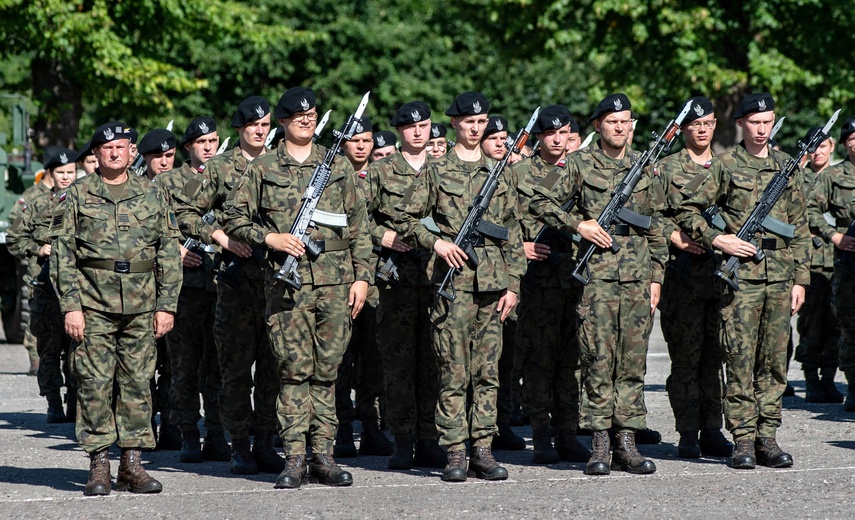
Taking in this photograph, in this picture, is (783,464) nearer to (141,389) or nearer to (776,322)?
(776,322)

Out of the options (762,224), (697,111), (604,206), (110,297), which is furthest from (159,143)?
(762,224)

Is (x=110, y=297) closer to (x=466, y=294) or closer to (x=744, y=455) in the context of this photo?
(x=466, y=294)

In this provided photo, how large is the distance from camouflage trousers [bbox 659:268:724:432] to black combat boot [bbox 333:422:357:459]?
2194 millimetres

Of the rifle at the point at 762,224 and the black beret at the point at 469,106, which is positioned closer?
the black beret at the point at 469,106

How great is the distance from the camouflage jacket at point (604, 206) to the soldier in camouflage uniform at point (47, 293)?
4.45 m

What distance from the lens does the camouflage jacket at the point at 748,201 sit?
943 centimetres

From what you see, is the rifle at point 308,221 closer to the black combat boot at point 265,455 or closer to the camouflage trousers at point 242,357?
the camouflage trousers at point 242,357

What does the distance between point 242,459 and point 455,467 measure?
1.44 meters

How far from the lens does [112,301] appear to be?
342 inches

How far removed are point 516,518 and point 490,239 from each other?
1.98 meters

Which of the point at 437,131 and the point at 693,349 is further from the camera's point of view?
the point at 437,131

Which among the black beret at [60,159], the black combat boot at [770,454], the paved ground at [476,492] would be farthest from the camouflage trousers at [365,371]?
the black beret at [60,159]

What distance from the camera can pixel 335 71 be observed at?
3947cm

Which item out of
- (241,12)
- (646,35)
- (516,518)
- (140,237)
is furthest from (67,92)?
(516,518)
